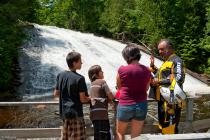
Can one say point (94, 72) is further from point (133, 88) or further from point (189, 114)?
point (189, 114)

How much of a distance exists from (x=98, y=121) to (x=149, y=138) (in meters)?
2.78

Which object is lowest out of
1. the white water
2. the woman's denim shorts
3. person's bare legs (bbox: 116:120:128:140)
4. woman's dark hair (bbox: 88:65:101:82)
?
person's bare legs (bbox: 116:120:128:140)

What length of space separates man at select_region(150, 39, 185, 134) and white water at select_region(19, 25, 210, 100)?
14.1m

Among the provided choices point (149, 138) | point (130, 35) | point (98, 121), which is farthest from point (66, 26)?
point (149, 138)

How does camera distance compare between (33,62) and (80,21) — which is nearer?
(33,62)

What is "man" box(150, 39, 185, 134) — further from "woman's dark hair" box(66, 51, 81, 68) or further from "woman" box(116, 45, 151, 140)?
"woman's dark hair" box(66, 51, 81, 68)

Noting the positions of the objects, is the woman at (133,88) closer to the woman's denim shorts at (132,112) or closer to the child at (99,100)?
the woman's denim shorts at (132,112)

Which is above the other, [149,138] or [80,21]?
[80,21]

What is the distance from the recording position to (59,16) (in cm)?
4731

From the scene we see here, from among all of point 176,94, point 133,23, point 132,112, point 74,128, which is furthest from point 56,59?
point 132,112

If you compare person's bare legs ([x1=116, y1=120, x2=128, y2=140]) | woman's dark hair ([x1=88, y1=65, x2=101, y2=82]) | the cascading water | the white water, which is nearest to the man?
person's bare legs ([x1=116, y1=120, x2=128, y2=140])

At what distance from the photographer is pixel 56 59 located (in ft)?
86.8

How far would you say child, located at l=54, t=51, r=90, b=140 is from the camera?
21.2 feet

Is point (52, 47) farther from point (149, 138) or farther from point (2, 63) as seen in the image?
point (149, 138)
